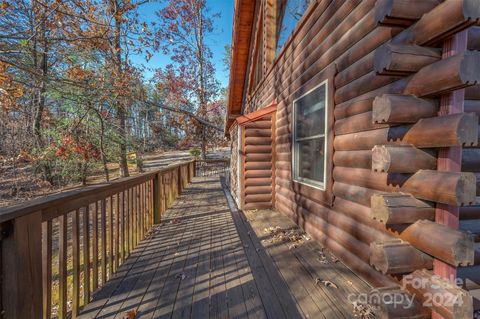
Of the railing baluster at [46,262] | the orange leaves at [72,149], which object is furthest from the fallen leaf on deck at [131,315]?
the orange leaves at [72,149]

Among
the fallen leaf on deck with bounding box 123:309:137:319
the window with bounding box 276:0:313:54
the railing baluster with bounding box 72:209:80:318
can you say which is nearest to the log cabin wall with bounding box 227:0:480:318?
the window with bounding box 276:0:313:54

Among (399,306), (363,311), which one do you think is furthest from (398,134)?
(363,311)

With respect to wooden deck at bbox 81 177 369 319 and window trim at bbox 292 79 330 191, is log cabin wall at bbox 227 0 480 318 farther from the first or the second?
wooden deck at bbox 81 177 369 319

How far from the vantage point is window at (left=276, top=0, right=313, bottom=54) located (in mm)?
4500

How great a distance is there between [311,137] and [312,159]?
1.19 ft

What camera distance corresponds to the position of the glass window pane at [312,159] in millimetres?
3526

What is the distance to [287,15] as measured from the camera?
17.0 ft

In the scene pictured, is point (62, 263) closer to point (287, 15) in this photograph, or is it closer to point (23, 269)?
point (23, 269)

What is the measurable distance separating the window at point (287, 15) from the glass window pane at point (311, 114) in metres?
1.77

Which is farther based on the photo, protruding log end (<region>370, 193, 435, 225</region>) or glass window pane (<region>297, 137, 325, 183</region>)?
glass window pane (<region>297, 137, 325, 183</region>)

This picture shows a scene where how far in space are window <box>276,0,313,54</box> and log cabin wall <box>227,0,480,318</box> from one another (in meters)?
1.42

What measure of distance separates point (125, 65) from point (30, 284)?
31.9 feet

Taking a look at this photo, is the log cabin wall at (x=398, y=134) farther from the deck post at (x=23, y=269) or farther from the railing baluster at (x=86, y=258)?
the railing baluster at (x=86, y=258)

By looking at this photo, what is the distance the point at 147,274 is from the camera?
105 inches
